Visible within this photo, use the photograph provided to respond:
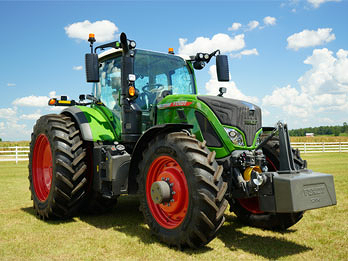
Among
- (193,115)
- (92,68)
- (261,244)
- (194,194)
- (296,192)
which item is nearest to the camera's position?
(296,192)

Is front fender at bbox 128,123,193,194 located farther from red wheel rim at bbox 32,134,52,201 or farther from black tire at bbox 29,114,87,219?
red wheel rim at bbox 32,134,52,201

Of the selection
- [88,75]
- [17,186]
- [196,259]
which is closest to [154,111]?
[88,75]

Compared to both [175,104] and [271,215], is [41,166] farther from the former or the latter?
[271,215]

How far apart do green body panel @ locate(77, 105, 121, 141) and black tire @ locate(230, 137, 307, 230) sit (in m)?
2.27

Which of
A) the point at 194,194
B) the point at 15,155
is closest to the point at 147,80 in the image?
the point at 194,194

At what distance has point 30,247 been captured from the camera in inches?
174

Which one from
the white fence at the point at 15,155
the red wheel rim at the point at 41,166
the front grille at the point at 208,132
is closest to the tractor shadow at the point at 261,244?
the front grille at the point at 208,132

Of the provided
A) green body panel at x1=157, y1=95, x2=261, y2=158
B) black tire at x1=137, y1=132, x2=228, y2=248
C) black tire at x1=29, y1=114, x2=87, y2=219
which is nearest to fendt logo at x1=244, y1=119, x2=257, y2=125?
green body panel at x1=157, y1=95, x2=261, y2=158

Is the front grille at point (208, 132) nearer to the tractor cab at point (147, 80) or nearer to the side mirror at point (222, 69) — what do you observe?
the tractor cab at point (147, 80)

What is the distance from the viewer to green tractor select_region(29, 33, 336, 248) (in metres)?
3.93

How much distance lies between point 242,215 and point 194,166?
6.59 feet

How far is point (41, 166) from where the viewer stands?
21.9ft

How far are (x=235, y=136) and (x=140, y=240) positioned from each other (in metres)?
1.85

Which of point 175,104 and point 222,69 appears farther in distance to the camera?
point 222,69
